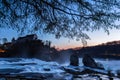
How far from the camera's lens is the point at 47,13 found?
391 inches

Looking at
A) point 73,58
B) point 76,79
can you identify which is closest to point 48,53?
point 73,58

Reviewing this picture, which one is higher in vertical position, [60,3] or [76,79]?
[60,3]

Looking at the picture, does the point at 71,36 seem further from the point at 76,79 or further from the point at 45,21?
the point at 76,79

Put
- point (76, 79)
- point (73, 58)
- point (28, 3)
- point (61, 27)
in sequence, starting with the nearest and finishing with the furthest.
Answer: point (28, 3), point (61, 27), point (76, 79), point (73, 58)

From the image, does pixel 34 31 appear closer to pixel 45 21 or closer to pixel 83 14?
pixel 45 21

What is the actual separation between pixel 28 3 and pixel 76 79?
20.0 metres

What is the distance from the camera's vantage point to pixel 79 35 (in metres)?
10.2

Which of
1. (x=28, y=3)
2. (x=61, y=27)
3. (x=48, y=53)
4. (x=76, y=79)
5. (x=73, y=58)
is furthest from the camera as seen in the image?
(x=48, y=53)

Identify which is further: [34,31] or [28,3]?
[34,31]

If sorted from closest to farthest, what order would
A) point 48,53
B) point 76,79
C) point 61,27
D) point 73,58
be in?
1. point 61,27
2. point 76,79
3. point 73,58
4. point 48,53

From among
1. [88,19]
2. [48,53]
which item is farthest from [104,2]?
[48,53]

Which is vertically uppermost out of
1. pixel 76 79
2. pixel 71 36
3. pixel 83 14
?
pixel 83 14

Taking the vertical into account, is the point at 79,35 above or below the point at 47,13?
below

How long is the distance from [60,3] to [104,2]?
4.61ft
